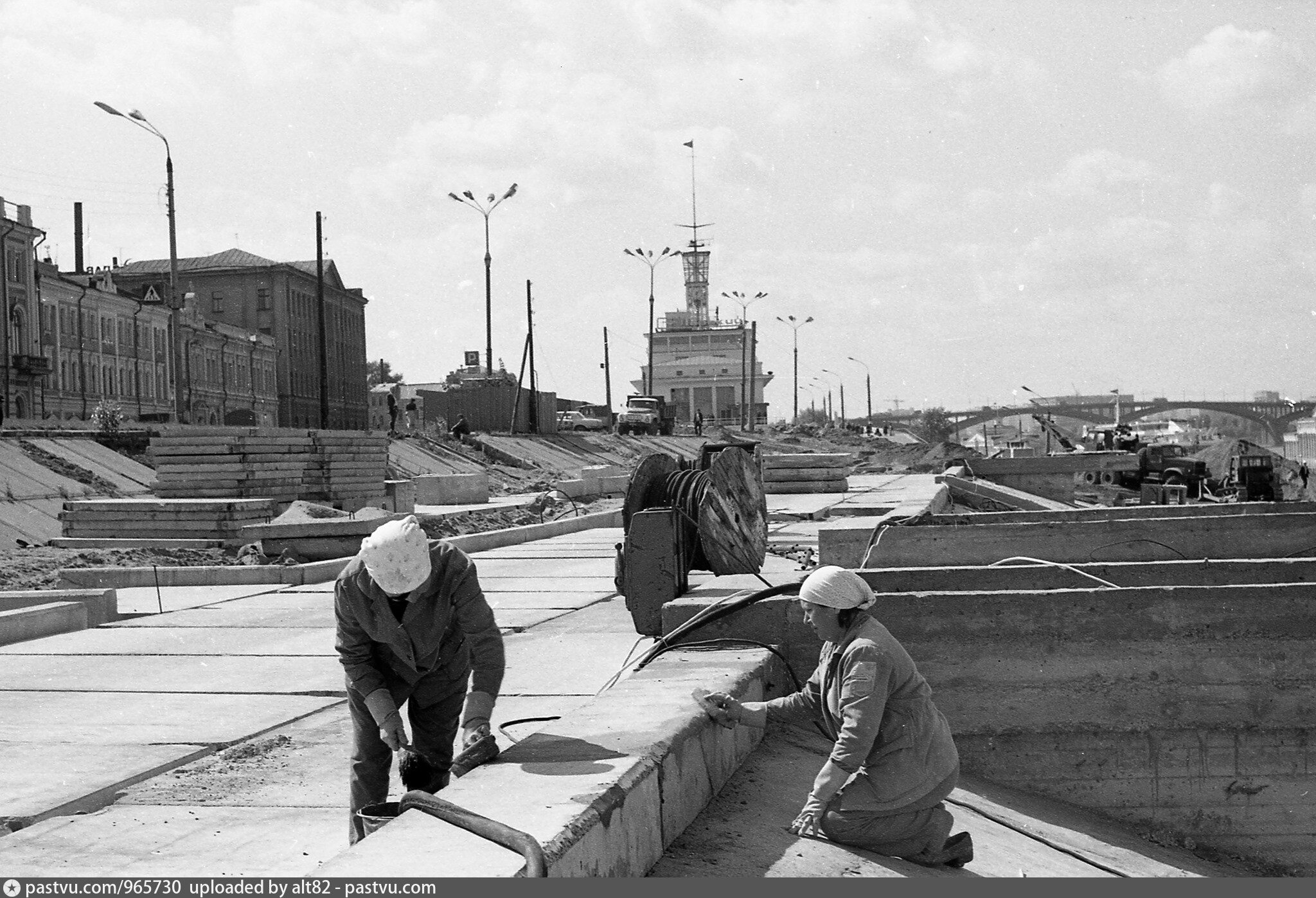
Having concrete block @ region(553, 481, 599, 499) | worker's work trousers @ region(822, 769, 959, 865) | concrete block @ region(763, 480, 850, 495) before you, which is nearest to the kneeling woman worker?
worker's work trousers @ region(822, 769, 959, 865)

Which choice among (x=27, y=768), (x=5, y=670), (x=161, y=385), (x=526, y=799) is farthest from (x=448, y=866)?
(x=161, y=385)

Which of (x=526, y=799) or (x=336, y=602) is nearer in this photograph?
(x=526, y=799)

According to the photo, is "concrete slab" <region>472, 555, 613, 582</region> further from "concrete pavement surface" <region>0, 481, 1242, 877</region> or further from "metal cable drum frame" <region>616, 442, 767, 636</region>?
"concrete pavement surface" <region>0, 481, 1242, 877</region>

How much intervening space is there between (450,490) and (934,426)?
115471 mm

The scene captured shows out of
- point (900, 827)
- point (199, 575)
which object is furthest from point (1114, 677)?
point (199, 575)

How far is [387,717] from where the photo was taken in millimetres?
4742

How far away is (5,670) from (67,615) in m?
2.07

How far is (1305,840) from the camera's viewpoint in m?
7.84

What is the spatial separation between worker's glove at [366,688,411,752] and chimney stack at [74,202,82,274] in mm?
85130

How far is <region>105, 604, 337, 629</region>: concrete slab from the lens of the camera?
11594 millimetres

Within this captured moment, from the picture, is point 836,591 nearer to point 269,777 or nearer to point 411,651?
point 411,651

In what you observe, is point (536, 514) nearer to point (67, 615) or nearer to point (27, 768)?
point (67, 615)

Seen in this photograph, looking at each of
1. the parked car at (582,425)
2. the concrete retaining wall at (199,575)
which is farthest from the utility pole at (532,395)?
the concrete retaining wall at (199,575)

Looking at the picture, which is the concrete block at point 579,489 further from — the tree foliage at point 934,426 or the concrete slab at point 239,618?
the tree foliage at point 934,426
